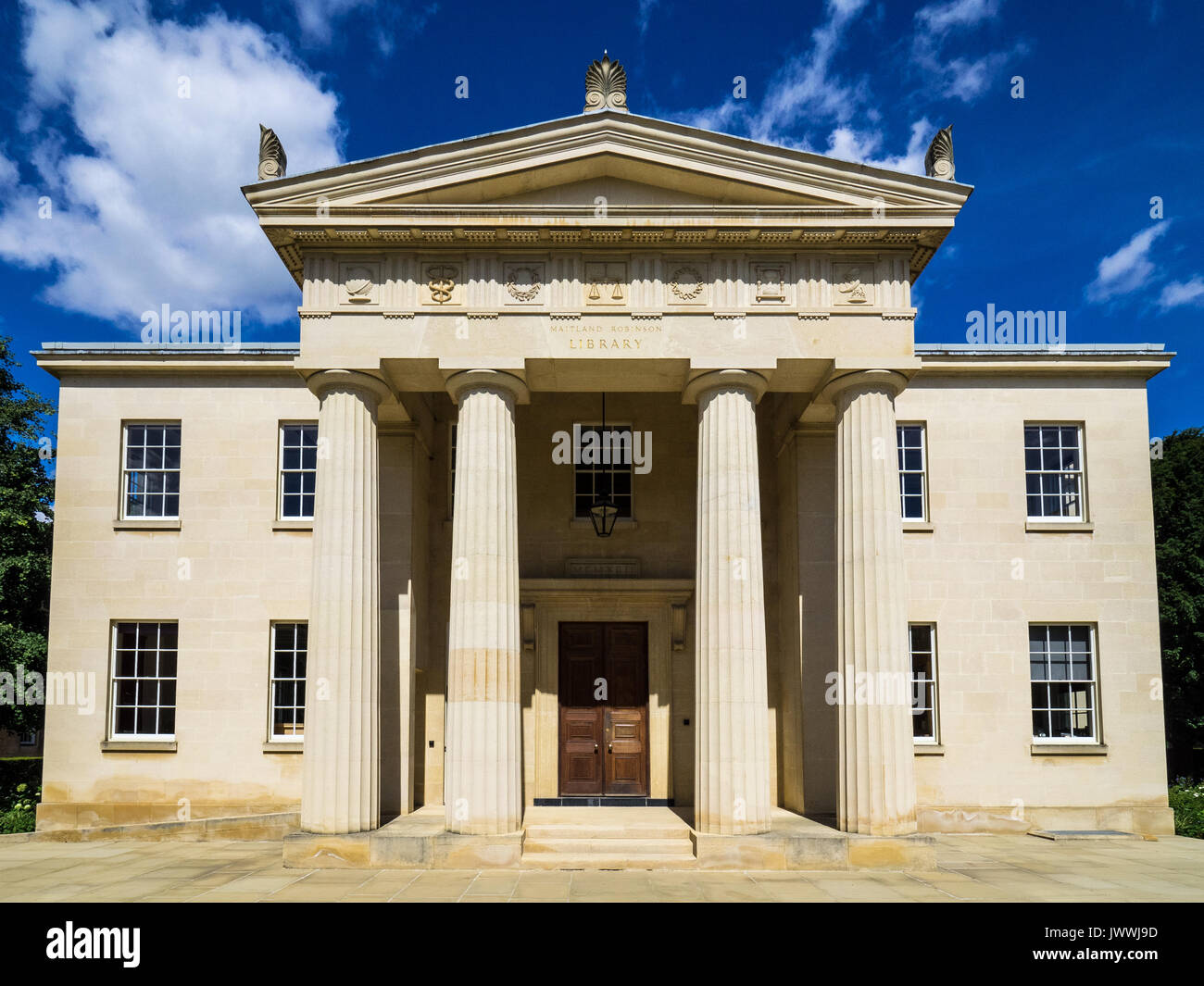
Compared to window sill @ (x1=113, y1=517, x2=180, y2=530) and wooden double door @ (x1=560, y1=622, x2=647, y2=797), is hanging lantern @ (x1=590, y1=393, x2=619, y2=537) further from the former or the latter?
window sill @ (x1=113, y1=517, x2=180, y2=530)

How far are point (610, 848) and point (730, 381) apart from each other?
7.80 metres

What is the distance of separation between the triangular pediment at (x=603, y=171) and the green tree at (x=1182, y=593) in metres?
14.5

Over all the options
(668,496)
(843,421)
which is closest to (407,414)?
(668,496)

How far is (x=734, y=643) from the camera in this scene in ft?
48.6

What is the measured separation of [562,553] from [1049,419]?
34.8 ft

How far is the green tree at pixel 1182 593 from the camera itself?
83.1 feet

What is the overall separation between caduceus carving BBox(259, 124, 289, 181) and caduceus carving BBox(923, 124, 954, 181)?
436 inches

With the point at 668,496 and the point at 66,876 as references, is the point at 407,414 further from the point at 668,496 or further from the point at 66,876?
the point at 66,876

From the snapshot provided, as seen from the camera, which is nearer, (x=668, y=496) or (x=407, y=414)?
(x=407, y=414)

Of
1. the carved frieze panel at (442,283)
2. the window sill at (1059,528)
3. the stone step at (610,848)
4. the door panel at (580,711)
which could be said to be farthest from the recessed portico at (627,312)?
the window sill at (1059,528)

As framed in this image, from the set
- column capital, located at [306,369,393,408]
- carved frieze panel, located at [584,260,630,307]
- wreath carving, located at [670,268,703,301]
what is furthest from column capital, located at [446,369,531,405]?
wreath carving, located at [670,268,703,301]

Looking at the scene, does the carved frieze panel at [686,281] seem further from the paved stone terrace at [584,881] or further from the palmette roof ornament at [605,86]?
the paved stone terrace at [584,881]

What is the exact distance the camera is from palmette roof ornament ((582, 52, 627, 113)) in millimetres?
15680

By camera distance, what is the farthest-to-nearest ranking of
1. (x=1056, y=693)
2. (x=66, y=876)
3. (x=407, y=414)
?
(x=1056, y=693), (x=407, y=414), (x=66, y=876)
